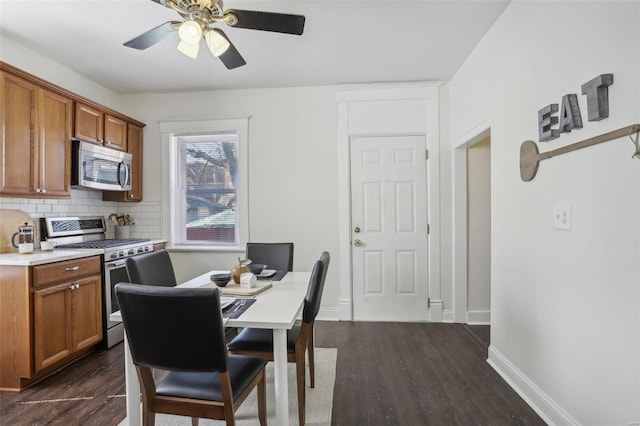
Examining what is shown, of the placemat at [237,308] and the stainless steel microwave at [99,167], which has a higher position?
the stainless steel microwave at [99,167]

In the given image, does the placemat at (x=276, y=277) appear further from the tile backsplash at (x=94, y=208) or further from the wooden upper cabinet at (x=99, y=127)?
the wooden upper cabinet at (x=99, y=127)

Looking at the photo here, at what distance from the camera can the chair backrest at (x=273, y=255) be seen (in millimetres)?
2674

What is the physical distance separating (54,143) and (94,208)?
967 millimetres

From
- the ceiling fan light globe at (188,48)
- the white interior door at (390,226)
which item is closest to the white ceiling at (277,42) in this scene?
the ceiling fan light globe at (188,48)

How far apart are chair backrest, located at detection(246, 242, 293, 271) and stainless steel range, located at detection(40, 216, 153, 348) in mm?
1073

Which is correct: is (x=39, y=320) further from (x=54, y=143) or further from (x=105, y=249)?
(x=54, y=143)

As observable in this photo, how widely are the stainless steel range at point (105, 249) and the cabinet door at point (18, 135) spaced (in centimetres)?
52

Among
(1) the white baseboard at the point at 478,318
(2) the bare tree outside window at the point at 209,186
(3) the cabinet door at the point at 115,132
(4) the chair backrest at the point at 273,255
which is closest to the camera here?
(4) the chair backrest at the point at 273,255

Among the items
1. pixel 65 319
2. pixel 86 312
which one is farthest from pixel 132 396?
pixel 86 312

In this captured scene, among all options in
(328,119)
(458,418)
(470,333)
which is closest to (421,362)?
(458,418)

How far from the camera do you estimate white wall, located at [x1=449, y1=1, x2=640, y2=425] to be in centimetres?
128

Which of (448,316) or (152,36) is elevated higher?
(152,36)

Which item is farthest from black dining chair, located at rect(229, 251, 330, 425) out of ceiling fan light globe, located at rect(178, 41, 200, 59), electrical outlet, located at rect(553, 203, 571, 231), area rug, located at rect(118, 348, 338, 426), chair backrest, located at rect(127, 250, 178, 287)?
ceiling fan light globe, located at rect(178, 41, 200, 59)

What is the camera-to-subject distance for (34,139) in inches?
97.8
